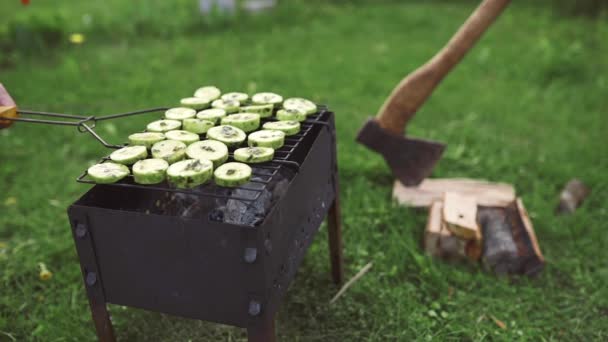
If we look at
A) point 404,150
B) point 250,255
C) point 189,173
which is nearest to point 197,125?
point 189,173

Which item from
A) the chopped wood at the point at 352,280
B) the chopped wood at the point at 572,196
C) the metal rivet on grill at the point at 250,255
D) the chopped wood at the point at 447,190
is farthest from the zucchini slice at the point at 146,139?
the chopped wood at the point at 572,196

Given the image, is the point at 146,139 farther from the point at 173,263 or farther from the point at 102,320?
the point at 102,320

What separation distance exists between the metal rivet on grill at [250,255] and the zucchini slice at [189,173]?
0.91 ft

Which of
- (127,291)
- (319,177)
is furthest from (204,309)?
(319,177)

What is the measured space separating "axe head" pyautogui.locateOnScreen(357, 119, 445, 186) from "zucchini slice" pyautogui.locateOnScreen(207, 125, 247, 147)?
3.40ft

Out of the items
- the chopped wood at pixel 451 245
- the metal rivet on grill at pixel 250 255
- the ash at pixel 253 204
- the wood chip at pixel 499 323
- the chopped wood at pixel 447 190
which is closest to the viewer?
the metal rivet on grill at pixel 250 255

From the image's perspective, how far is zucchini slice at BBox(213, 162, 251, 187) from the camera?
1.67 m

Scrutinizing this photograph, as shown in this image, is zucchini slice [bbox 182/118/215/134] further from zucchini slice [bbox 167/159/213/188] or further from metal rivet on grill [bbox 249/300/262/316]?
metal rivet on grill [bbox 249/300/262/316]

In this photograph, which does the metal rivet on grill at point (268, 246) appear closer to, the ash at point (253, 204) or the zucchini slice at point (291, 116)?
the ash at point (253, 204)

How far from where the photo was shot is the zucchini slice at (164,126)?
2023 millimetres

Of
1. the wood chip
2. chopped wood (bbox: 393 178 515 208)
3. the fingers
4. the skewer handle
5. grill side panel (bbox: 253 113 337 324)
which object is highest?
the fingers

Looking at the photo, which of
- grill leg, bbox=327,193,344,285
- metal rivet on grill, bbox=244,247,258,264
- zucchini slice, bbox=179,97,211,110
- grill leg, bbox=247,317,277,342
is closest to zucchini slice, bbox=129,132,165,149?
zucchini slice, bbox=179,97,211,110

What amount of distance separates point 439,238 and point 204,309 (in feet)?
4.97

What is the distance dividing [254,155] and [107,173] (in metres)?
0.48
